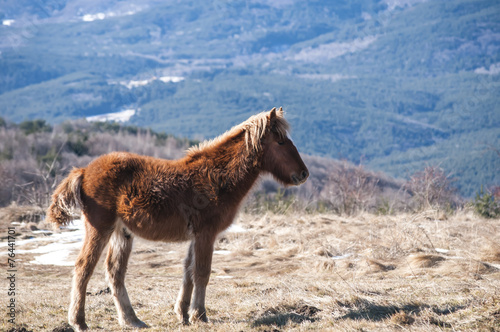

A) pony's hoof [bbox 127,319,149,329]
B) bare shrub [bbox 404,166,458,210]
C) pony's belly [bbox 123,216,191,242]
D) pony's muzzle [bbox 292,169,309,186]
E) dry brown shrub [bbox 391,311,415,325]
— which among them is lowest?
bare shrub [bbox 404,166,458,210]

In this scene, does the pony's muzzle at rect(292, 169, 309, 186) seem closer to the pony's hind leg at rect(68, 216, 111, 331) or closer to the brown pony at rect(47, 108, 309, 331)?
the brown pony at rect(47, 108, 309, 331)

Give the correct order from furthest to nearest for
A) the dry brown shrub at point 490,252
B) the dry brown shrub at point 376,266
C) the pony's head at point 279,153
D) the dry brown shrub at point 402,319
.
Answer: the dry brown shrub at point 490,252
the dry brown shrub at point 376,266
the pony's head at point 279,153
the dry brown shrub at point 402,319

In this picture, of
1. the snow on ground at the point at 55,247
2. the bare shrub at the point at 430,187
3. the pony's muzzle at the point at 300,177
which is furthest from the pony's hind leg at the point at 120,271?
the bare shrub at the point at 430,187

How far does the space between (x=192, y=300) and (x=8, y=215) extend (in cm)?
1132

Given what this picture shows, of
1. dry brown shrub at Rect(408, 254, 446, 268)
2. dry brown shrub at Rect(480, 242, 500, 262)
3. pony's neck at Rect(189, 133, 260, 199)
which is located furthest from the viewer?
dry brown shrub at Rect(480, 242, 500, 262)

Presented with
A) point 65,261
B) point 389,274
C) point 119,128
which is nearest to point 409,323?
point 389,274

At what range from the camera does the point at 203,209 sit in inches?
282

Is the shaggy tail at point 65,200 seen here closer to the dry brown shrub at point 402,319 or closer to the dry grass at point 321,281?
the dry grass at point 321,281

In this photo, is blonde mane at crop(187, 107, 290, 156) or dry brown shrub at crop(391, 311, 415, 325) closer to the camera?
dry brown shrub at crop(391, 311, 415, 325)

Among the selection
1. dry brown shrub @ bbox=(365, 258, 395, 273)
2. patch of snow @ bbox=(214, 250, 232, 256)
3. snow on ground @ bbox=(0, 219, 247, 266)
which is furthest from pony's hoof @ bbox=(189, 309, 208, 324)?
patch of snow @ bbox=(214, 250, 232, 256)

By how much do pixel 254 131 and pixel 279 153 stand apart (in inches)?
20.6

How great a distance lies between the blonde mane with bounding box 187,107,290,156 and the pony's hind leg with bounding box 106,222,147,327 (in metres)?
1.55

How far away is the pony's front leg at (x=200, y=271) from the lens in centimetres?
708

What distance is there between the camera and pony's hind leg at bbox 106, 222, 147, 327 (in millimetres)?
7105
